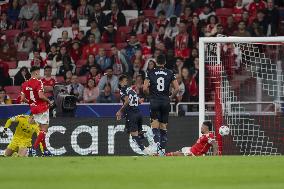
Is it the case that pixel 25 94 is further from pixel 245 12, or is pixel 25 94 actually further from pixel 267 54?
pixel 245 12

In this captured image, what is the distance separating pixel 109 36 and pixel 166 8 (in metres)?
1.68

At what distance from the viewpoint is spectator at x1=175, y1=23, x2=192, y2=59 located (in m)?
23.3

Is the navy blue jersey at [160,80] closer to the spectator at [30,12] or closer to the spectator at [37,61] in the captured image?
the spectator at [37,61]

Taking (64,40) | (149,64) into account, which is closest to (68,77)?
(149,64)

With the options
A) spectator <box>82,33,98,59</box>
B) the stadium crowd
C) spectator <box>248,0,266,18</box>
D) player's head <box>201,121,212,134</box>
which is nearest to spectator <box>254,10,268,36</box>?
the stadium crowd

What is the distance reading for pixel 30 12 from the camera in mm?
27000

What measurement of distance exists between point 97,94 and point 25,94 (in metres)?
3.60

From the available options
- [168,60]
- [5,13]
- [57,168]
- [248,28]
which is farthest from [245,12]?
[57,168]

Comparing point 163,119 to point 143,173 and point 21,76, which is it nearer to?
point 143,173

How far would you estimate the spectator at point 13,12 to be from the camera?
27.0 m

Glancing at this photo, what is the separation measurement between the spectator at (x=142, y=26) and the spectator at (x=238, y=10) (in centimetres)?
219

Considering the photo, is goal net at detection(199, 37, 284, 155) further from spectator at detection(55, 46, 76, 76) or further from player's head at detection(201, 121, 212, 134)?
spectator at detection(55, 46, 76, 76)

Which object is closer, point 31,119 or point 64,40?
point 31,119

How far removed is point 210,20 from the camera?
23469 mm
